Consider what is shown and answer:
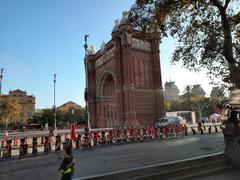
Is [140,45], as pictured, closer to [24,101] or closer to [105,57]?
[105,57]

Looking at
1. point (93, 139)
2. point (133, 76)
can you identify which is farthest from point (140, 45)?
point (93, 139)

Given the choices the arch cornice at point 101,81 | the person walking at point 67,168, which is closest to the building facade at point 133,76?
the arch cornice at point 101,81

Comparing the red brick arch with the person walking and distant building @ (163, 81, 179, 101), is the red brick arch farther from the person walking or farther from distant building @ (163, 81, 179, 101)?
distant building @ (163, 81, 179, 101)

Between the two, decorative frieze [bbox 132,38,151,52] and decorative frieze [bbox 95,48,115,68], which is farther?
decorative frieze [bbox 95,48,115,68]

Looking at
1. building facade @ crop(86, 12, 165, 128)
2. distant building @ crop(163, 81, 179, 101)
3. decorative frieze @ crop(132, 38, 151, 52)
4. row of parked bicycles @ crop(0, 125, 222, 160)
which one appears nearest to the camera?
row of parked bicycles @ crop(0, 125, 222, 160)

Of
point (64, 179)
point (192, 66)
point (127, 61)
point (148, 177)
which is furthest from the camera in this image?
point (127, 61)

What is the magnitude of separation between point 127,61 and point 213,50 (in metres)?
23.0

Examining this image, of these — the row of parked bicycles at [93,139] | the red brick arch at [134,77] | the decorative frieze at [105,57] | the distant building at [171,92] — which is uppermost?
the distant building at [171,92]

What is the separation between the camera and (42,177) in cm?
829

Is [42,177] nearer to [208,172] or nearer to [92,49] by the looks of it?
[208,172]

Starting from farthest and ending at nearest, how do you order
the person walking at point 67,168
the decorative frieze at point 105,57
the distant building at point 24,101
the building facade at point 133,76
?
the distant building at point 24,101 → the decorative frieze at point 105,57 → the building facade at point 133,76 → the person walking at point 67,168

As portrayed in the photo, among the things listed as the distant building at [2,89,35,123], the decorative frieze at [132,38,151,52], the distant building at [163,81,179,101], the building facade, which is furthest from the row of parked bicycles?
the distant building at [163,81,179,101]

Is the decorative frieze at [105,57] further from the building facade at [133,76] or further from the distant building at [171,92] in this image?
the distant building at [171,92]

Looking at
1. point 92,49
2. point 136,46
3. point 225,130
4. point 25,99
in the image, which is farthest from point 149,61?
point 25,99
